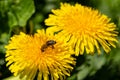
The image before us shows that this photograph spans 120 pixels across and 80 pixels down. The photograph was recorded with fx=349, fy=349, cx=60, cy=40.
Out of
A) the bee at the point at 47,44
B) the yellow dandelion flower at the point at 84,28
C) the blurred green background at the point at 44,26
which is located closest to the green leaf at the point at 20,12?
the blurred green background at the point at 44,26

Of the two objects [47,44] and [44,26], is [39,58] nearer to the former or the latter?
[47,44]

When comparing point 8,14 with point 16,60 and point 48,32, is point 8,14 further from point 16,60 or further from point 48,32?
point 16,60

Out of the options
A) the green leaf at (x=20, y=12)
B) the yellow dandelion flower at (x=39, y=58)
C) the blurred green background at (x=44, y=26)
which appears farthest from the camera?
the green leaf at (x=20, y=12)

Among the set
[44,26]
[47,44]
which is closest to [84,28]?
[47,44]

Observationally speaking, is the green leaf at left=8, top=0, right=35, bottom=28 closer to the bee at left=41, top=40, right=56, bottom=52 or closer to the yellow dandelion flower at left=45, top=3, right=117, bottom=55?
the yellow dandelion flower at left=45, top=3, right=117, bottom=55

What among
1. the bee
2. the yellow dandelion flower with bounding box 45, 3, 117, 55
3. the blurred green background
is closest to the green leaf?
the blurred green background

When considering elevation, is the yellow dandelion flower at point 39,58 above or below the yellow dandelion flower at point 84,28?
below

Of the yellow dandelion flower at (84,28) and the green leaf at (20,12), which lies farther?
the green leaf at (20,12)

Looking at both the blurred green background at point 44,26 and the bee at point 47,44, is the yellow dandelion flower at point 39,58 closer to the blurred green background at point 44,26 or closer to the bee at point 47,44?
the bee at point 47,44
